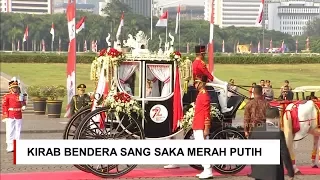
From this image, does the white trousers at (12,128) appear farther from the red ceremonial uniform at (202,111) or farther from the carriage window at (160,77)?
the red ceremonial uniform at (202,111)

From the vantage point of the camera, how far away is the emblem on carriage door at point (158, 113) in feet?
38.0

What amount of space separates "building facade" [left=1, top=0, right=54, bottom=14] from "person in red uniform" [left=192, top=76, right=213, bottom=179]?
→ 11433cm

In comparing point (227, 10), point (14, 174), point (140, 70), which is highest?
point (227, 10)

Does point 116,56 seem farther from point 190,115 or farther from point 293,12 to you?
point 293,12

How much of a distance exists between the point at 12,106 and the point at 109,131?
4.58m

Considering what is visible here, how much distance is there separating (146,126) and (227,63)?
3268 cm

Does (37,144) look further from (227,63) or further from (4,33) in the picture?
(4,33)

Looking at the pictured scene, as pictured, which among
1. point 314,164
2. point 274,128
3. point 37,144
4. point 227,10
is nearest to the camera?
point 37,144

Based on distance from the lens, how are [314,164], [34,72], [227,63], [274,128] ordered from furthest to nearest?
[34,72] < [227,63] < [314,164] < [274,128]

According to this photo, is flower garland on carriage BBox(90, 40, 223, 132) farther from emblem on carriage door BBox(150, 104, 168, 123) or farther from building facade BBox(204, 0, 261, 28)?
building facade BBox(204, 0, 261, 28)

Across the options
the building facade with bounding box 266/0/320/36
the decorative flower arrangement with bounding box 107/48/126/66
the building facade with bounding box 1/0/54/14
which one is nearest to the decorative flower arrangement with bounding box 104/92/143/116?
the decorative flower arrangement with bounding box 107/48/126/66

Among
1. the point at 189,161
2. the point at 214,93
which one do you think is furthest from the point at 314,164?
the point at 189,161

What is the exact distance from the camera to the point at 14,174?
Answer: 38.0ft

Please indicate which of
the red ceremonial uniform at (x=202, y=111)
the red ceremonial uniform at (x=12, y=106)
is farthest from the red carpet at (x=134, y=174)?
the red ceremonial uniform at (x=12, y=106)
